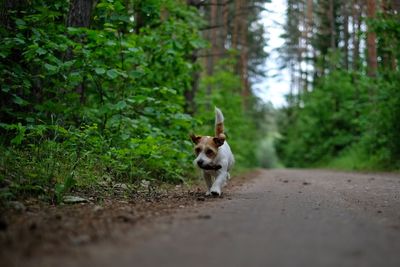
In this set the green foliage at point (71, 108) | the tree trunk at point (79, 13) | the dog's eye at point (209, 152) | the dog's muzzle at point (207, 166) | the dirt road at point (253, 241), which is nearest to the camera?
the dirt road at point (253, 241)

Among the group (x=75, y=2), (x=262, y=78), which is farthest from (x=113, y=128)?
(x=262, y=78)

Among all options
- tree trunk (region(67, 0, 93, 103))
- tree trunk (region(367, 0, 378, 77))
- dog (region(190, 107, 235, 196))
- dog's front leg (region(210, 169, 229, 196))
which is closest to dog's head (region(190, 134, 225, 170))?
dog (region(190, 107, 235, 196))

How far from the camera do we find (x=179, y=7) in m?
11.9

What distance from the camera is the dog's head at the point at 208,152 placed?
21.5 feet

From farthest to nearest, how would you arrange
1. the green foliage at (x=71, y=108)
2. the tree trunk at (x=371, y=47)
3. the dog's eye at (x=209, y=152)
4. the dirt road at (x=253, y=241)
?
the tree trunk at (x=371, y=47)
the dog's eye at (x=209, y=152)
the green foliage at (x=71, y=108)
the dirt road at (x=253, y=241)

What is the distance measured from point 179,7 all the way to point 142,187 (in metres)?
6.42

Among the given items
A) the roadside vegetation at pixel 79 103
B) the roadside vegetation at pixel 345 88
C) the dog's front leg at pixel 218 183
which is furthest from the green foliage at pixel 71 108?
the roadside vegetation at pixel 345 88

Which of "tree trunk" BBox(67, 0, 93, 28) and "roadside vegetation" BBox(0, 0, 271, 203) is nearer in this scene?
"roadside vegetation" BBox(0, 0, 271, 203)

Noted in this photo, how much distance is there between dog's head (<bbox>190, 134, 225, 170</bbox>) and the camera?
6.54 meters

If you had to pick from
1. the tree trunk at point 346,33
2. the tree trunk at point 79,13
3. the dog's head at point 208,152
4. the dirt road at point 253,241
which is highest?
the tree trunk at point 346,33

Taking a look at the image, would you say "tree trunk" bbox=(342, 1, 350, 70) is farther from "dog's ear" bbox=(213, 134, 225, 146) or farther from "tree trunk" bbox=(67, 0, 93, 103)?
"dog's ear" bbox=(213, 134, 225, 146)

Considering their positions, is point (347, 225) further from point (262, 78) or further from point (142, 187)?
point (262, 78)

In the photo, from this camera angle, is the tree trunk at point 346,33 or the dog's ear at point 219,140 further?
the tree trunk at point 346,33

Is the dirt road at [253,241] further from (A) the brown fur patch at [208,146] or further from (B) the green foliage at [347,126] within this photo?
(B) the green foliage at [347,126]
